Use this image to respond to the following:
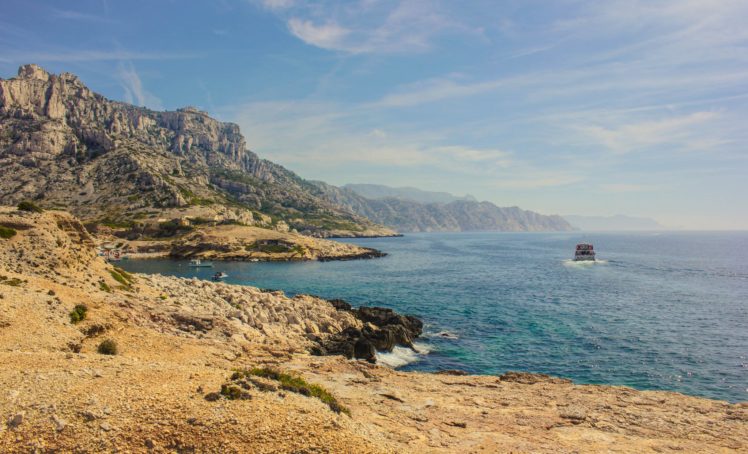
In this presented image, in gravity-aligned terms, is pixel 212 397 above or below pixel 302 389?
above

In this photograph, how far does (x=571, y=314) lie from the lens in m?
63.7

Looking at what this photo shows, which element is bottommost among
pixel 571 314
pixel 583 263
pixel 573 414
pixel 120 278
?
pixel 571 314

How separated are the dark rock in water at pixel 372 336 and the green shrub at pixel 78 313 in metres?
19.3

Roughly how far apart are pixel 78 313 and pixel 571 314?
63.2 metres

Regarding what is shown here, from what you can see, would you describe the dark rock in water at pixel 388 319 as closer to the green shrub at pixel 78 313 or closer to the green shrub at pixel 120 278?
the green shrub at pixel 120 278

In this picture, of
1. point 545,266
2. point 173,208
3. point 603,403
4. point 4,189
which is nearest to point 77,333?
point 603,403

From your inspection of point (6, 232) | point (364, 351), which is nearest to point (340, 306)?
point (364, 351)

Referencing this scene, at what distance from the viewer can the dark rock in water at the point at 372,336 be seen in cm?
4156

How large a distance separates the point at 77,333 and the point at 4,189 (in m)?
226

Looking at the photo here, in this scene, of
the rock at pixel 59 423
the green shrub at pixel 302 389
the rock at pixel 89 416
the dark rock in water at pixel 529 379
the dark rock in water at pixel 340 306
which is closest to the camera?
the rock at pixel 59 423

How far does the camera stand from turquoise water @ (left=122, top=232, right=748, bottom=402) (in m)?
40.1

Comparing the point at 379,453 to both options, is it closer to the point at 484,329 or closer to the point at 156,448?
the point at 156,448

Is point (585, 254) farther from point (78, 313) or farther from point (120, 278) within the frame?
point (78, 313)

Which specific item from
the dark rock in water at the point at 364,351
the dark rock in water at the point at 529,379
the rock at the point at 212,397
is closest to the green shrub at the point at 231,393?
the rock at the point at 212,397
